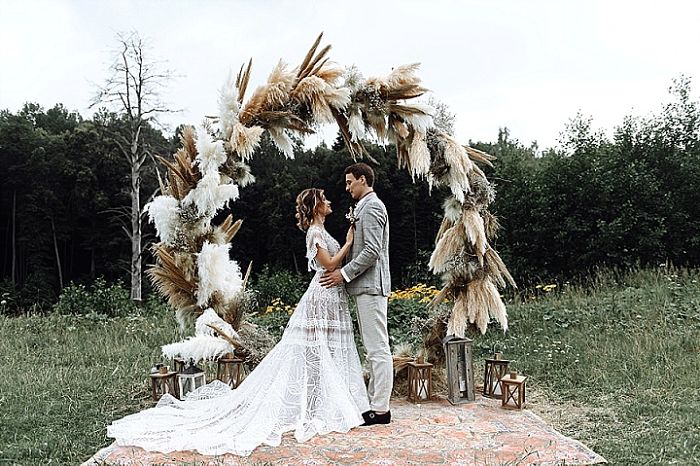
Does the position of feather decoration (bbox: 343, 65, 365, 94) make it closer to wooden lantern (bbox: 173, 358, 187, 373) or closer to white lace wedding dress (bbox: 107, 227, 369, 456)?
white lace wedding dress (bbox: 107, 227, 369, 456)

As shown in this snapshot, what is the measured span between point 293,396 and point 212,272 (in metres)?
1.17

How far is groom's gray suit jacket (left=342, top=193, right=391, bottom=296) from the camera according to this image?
4.88m

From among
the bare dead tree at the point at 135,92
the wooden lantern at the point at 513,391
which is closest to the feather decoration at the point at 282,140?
the wooden lantern at the point at 513,391

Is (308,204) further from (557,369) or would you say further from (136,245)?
(136,245)

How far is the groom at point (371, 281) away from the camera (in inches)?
193

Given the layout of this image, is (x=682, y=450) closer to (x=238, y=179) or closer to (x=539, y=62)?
(x=238, y=179)

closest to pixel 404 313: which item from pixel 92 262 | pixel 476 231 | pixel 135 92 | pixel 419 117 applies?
pixel 476 231

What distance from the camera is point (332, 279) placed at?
497 centimetres

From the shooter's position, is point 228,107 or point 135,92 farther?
point 135,92

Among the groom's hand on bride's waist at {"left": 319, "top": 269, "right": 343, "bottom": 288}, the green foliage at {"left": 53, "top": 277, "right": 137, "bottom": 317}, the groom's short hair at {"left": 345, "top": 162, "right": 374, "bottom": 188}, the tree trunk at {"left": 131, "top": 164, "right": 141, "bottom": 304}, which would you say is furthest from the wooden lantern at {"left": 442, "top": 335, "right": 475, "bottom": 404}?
the tree trunk at {"left": 131, "top": 164, "right": 141, "bottom": 304}

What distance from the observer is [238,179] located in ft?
18.0

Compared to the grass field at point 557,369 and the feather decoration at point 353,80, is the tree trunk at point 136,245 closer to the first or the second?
the grass field at point 557,369

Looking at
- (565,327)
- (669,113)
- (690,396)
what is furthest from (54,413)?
(669,113)

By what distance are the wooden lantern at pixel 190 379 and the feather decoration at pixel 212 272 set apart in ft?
1.80
